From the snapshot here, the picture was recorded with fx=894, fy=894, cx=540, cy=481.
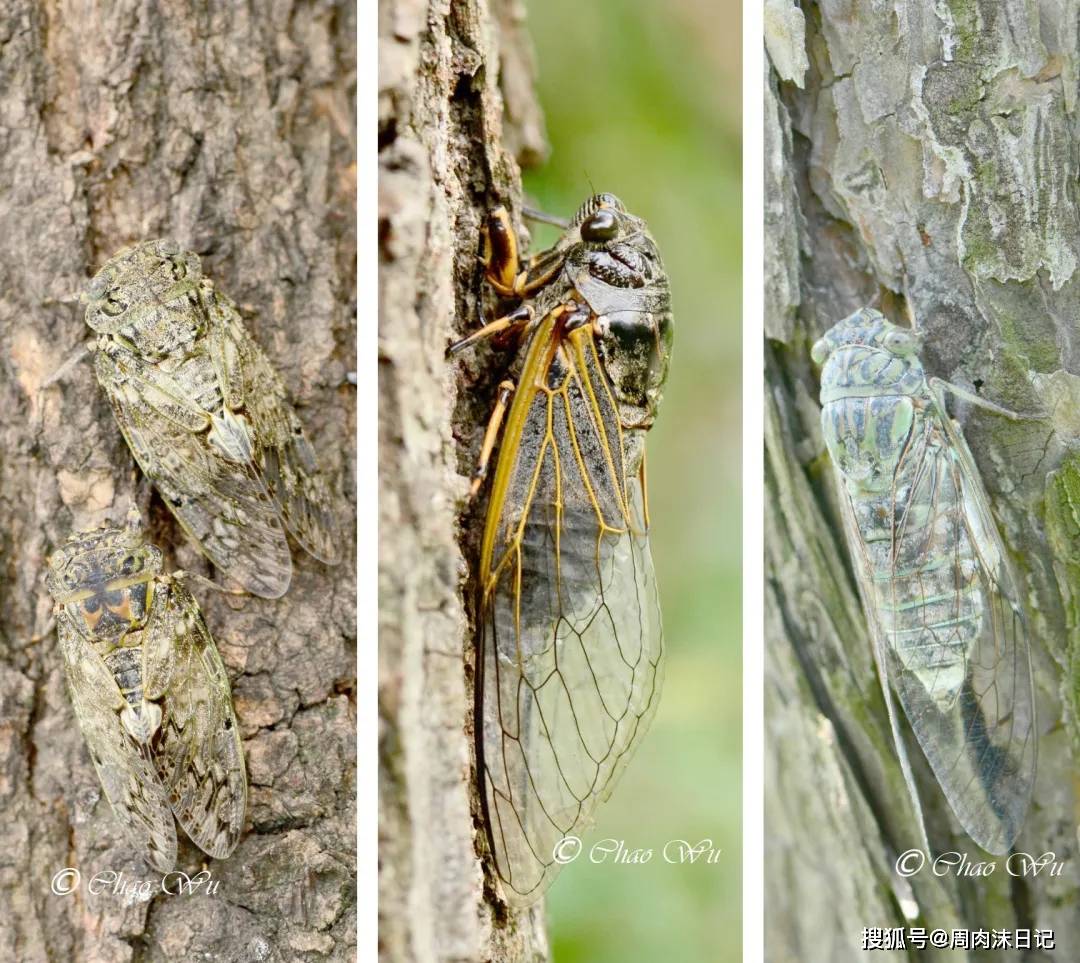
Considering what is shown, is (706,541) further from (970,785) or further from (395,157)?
(395,157)

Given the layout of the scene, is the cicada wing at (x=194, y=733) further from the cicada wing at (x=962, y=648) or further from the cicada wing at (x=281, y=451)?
the cicada wing at (x=962, y=648)

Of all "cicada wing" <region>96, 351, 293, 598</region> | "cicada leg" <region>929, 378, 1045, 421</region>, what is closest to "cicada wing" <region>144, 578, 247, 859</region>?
"cicada wing" <region>96, 351, 293, 598</region>

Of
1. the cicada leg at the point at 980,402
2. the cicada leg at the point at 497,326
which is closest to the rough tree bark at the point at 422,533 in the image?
the cicada leg at the point at 497,326

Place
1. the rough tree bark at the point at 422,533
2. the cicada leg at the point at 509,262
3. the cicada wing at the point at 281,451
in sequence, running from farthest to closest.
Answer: the cicada wing at the point at 281,451, the cicada leg at the point at 509,262, the rough tree bark at the point at 422,533

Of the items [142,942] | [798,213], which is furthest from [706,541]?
[142,942]

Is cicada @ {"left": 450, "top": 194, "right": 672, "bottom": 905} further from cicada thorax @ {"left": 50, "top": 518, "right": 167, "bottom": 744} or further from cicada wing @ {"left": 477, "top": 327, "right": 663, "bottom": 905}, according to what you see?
cicada thorax @ {"left": 50, "top": 518, "right": 167, "bottom": 744}

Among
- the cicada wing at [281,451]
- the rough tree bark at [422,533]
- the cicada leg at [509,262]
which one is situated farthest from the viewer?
the cicada wing at [281,451]
